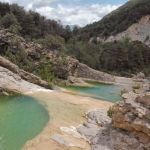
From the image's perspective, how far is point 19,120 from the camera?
35.9m

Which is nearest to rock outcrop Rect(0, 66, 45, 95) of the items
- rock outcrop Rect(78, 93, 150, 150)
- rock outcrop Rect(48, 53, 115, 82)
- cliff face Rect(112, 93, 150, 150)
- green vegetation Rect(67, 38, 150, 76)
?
rock outcrop Rect(78, 93, 150, 150)

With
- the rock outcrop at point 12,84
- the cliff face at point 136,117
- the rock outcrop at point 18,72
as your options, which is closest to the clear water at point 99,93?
the rock outcrop at point 18,72

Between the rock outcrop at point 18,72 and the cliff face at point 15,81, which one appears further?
the rock outcrop at point 18,72

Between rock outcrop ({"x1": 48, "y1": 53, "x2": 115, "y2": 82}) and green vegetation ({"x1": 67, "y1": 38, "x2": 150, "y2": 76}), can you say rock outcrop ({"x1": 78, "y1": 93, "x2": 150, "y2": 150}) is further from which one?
green vegetation ({"x1": 67, "y1": 38, "x2": 150, "y2": 76})

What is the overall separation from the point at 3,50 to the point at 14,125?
4534 cm

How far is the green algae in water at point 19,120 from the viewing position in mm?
29700

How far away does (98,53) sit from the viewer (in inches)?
5615

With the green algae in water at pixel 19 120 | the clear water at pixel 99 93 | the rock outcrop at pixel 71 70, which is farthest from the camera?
the rock outcrop at pixel 71 70

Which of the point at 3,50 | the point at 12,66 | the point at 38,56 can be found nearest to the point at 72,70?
the point at 38,56

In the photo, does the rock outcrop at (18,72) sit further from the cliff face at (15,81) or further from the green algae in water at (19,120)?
the green algae in water at (19,120)

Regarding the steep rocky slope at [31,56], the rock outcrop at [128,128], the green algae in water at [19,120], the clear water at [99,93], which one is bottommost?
the clear water at [99,93]

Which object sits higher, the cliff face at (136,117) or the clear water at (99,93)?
the cliff face at (136,117)

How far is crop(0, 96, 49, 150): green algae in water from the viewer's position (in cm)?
2970

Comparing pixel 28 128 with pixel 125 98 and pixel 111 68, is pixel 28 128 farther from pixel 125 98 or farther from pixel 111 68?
pixel 111 68
